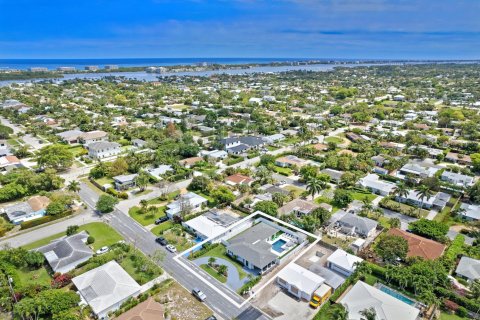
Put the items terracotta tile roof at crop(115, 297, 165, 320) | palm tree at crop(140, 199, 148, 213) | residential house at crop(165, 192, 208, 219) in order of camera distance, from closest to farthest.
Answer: terracotta tile roof at crop(115, 297, 165, 320) < residential house at crop(165, 192, 208, 219) < palm tree at crop(140, 199, 148, 213)

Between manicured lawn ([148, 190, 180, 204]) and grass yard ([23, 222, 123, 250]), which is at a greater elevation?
manicured lawn ([148, 190, 180, 204])

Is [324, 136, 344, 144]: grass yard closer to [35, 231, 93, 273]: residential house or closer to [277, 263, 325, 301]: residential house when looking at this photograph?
[277, 263, 325, 301]: residential house

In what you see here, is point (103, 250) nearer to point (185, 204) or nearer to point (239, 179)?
point (185, 204)

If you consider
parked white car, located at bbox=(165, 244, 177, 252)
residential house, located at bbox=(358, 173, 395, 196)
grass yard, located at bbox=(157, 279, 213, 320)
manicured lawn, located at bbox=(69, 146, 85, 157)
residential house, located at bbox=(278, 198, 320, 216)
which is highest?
residential house, located at bbox=(358, 173, 395, 196)

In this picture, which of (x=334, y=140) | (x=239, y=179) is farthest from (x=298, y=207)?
(x=334, y=140)

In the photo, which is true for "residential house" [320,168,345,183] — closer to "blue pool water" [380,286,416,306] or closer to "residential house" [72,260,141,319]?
"blue pool water" [380,286,416,306]

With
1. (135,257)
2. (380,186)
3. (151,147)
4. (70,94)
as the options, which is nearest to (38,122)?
(151,147)

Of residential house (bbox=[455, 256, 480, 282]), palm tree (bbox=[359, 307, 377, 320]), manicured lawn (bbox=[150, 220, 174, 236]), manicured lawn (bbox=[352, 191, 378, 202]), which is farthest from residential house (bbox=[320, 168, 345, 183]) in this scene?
palm tree (bbox=[359, 307, 377, 320])

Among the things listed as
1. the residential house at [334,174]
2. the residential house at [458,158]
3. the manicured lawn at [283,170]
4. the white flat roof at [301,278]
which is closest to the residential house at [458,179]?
the residential house at [458,158]

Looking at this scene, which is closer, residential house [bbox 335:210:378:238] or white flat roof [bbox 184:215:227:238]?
white flat roof [bbox 184:215:227:238]

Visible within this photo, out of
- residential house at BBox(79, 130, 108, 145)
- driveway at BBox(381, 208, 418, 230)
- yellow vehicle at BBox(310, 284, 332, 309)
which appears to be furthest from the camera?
residential house at BBox(79, 130, 108, 145)
